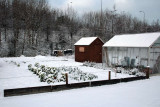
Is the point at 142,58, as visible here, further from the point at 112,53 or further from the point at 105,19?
the point at 105,19

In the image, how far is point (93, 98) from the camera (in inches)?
380

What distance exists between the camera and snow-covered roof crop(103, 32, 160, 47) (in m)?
19.0

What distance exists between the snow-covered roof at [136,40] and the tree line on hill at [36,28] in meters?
23.3

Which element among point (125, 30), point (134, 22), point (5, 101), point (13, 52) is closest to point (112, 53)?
point (5, 101)

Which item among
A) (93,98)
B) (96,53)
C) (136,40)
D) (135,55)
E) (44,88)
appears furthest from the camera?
(96,53)

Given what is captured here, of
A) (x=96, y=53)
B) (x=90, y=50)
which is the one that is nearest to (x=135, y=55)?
(x=96, y=53)

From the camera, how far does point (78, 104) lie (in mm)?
8672

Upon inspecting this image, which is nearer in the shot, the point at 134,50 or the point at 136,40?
the point at 134,50

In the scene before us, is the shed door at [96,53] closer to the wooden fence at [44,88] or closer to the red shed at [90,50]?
the red shed at [90,50]

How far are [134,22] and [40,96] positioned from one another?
70152 mm

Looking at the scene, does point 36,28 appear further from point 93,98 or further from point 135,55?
point 93,98

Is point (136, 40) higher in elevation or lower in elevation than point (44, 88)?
higher

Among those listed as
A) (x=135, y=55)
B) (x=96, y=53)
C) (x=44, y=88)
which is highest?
(x=96, y=53)

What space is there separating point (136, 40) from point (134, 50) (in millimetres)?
1315
